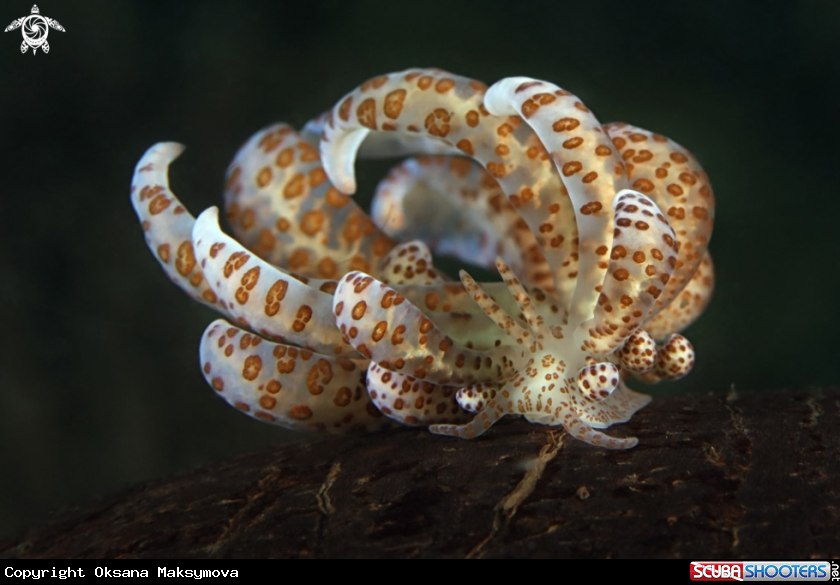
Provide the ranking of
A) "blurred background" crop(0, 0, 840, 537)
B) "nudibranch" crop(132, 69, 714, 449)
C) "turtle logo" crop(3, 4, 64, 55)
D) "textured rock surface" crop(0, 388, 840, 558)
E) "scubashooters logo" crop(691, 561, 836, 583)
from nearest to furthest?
"scubashooters logo" crop(691, 561, 836, 583) → "textured rock surface" crop(0, 388, 840, 558) → "nudibranch" crop(132, 69, 714, 449) → "turtle logo" crop(3, 4, 64, 55) → "blurred background" crop(0, 0, 840, 537)

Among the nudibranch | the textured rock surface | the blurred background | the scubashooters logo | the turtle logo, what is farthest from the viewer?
the blurred background

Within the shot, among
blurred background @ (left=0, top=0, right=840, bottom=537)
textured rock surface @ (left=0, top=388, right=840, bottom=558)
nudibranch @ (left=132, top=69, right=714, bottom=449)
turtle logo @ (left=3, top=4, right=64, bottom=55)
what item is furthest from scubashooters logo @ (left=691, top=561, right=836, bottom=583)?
turtle logo @ (left=3, top=4, right=64, bottom=55)

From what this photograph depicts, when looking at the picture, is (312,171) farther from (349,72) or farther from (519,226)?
(349,72)

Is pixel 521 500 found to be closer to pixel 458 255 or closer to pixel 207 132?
pixel 458 255

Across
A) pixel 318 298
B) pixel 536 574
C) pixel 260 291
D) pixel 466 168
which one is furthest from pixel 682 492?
pixel 466 168

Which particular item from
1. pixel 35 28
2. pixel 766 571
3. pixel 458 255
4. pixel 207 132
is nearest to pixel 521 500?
pixel 766 571

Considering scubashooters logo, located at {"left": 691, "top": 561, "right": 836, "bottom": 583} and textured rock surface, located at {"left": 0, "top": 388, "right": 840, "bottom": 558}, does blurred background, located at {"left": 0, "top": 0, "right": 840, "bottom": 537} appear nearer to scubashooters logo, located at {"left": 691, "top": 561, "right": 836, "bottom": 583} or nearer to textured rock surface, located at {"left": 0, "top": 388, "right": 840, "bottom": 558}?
textured rock surface, located at {"left": 0, "top": 388, "right": 840, "bottom": 558}

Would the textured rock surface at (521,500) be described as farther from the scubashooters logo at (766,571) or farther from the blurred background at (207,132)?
the blurred background at (207,132)
